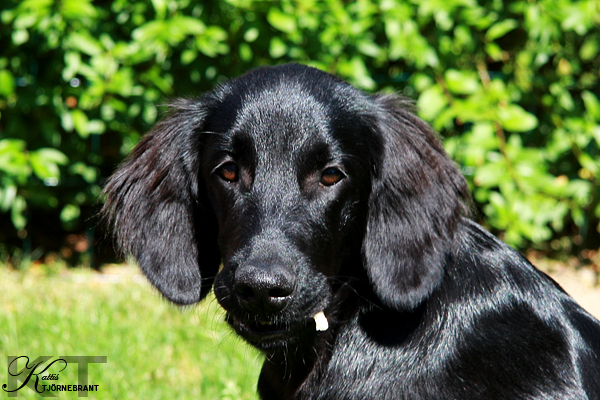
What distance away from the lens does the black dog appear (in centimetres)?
235

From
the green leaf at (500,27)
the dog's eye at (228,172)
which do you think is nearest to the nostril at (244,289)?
the dog's eye at (228,172)

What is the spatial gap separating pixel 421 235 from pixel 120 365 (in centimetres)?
195

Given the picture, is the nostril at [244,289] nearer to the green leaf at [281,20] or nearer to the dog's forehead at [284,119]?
the dog's forehead at [284,119]

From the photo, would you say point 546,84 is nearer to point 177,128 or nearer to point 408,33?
point 408,33

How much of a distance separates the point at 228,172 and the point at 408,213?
0.64m

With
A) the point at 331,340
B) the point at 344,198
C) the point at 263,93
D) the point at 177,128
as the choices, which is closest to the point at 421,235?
the point at 344,198

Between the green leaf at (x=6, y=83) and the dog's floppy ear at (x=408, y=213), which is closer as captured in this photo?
the dog's floppy ear at (x=408, y=213)

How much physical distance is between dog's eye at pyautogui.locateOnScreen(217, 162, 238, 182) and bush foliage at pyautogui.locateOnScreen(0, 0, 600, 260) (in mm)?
2123

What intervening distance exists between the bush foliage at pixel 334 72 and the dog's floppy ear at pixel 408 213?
2.10 m

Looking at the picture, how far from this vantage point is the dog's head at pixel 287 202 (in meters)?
2.38

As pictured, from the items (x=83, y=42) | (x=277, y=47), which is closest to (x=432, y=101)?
(x=277, y=47)

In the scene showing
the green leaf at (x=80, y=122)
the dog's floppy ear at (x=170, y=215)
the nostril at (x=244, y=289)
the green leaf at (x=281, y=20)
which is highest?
the nostril at (x=244, y=289)

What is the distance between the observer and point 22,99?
4961 mm

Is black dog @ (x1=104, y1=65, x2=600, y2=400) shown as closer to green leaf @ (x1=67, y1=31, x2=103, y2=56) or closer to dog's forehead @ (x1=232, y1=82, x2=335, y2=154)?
dog's forehead @ (x1=232, y1=82, x2=335, y2=154)
